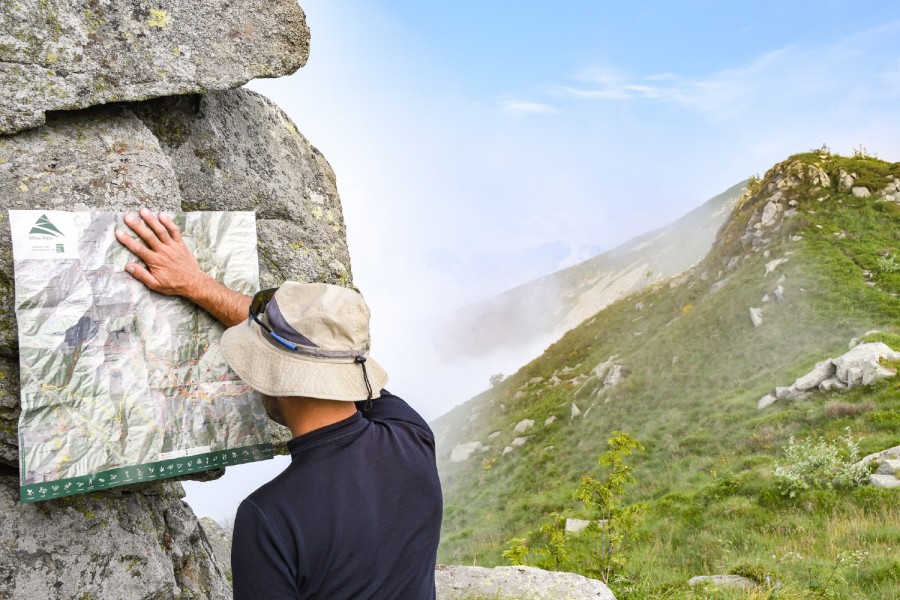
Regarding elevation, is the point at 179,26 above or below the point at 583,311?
above

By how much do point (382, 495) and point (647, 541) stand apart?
14.4 m

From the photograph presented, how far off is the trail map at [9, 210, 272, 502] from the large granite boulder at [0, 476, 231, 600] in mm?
650

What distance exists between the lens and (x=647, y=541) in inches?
620

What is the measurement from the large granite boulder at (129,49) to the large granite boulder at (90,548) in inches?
114

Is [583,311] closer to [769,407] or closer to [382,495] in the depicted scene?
[769,407]

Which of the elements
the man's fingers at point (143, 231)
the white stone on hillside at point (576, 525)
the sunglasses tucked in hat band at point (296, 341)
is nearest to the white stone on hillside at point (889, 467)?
the white stone on hillside at point (576, 525)

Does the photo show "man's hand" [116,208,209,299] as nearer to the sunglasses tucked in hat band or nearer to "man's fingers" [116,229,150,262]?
"man's fingers" [116,229,150,262]

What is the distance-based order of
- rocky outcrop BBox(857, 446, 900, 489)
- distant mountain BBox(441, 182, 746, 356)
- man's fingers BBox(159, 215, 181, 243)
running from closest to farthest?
man's fingers BBox(159, 215, 181, 243), rocky outcrop BBox(857, 446, 900, 489), distant mountain BBox(441, 182, 746, 356)

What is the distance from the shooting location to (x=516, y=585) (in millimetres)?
8328

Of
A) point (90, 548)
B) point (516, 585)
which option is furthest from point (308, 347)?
point (516, 585)

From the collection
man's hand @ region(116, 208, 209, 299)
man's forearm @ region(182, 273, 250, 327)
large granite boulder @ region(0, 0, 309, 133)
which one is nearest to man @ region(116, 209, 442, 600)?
man's forearm @ region(182, 273, 250, 327)

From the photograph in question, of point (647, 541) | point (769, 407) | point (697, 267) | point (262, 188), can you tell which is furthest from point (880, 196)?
point (262, 188)

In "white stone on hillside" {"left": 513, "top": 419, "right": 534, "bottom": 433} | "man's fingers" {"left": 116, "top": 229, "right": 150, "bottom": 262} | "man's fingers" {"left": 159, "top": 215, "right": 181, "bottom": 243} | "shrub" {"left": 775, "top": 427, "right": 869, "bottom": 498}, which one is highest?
"man's fingers" {"left": 159, "top": 215, "right": 181, "bottom": 243}

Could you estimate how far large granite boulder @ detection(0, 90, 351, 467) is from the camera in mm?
4309
